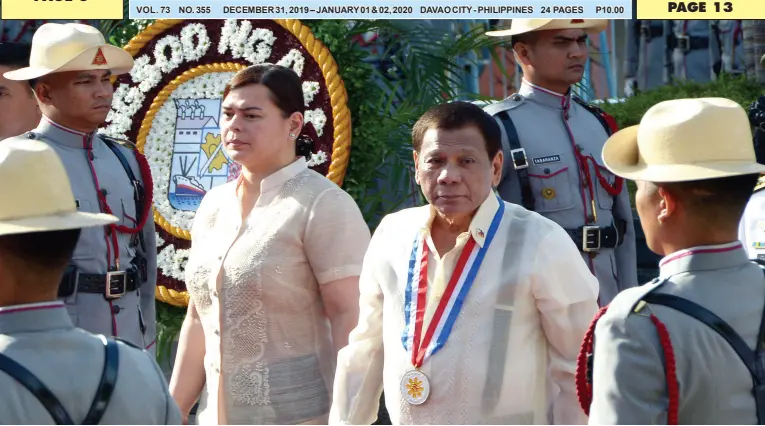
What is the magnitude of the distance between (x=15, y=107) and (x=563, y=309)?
10.2ft

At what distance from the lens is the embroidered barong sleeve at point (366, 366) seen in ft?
13.0

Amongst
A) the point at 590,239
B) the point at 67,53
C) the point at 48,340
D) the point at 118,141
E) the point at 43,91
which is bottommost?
the point at 590,239

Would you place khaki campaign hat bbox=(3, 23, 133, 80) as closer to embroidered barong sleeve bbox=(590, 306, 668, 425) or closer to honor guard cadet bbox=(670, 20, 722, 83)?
embroidered barong sleeve bbox=(590, 306, 668, 425)

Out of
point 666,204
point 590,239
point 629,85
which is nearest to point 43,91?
point 590,239

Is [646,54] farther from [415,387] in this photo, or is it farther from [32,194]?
[32,194]

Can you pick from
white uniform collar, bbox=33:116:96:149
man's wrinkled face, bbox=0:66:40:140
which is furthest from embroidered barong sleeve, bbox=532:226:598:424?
man's wrinkled face, bbox=0:66:40:140

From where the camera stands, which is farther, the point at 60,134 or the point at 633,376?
the point at 60,134

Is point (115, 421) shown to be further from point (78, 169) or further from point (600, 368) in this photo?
point (78, 169)

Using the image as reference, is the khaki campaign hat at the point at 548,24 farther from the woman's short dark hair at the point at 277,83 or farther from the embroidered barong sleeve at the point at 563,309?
the embroidered barong sleeve at the point at 563,309

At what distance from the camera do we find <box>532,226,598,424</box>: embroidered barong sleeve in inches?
148

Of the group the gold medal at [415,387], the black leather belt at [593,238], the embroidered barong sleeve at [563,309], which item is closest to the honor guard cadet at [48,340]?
the gold medal at [415,387]

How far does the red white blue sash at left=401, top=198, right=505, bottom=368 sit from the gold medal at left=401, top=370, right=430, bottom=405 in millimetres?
28

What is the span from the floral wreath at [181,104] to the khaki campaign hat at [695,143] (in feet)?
10.9

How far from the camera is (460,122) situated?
3.98 metres
